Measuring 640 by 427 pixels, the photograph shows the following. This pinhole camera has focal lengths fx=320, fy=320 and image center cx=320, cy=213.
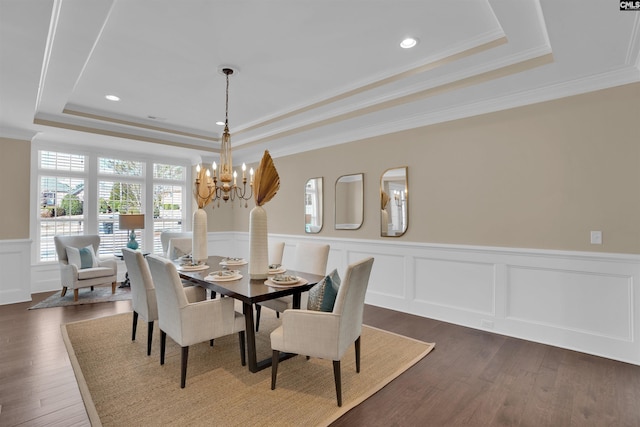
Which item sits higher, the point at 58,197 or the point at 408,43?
the point at 408,43

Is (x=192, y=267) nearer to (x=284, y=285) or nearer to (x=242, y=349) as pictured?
(x=242, y=349)

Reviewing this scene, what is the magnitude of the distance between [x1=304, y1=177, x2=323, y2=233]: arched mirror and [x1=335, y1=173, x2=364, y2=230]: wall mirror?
36cm

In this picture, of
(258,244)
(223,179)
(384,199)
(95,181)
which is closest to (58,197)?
(95,181)

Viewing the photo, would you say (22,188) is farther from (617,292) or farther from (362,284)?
(617,292)

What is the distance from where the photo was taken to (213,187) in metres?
3.38

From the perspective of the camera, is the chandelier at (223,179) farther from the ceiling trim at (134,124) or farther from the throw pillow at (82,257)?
the throw pillow at (82,257)

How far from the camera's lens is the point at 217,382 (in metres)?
2.44

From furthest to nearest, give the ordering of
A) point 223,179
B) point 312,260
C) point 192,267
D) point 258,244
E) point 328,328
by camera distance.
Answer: point 312,260 < point 192,267 < point 223,179 < point 258,244 < point 328,328

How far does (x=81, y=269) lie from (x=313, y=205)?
3666mm

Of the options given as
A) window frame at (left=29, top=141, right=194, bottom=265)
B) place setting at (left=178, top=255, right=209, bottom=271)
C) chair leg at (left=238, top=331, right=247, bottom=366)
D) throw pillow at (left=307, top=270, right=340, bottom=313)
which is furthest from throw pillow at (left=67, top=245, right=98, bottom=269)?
throw pillow at (left=307, top=270, right=340, bottom=313)

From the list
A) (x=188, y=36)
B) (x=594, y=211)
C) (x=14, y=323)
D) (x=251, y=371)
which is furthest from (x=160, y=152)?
(x=594, y=211)

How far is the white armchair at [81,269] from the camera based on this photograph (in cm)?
465

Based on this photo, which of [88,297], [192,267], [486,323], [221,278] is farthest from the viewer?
[88,297]

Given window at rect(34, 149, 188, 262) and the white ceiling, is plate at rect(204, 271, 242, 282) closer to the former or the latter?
the white ceiling
